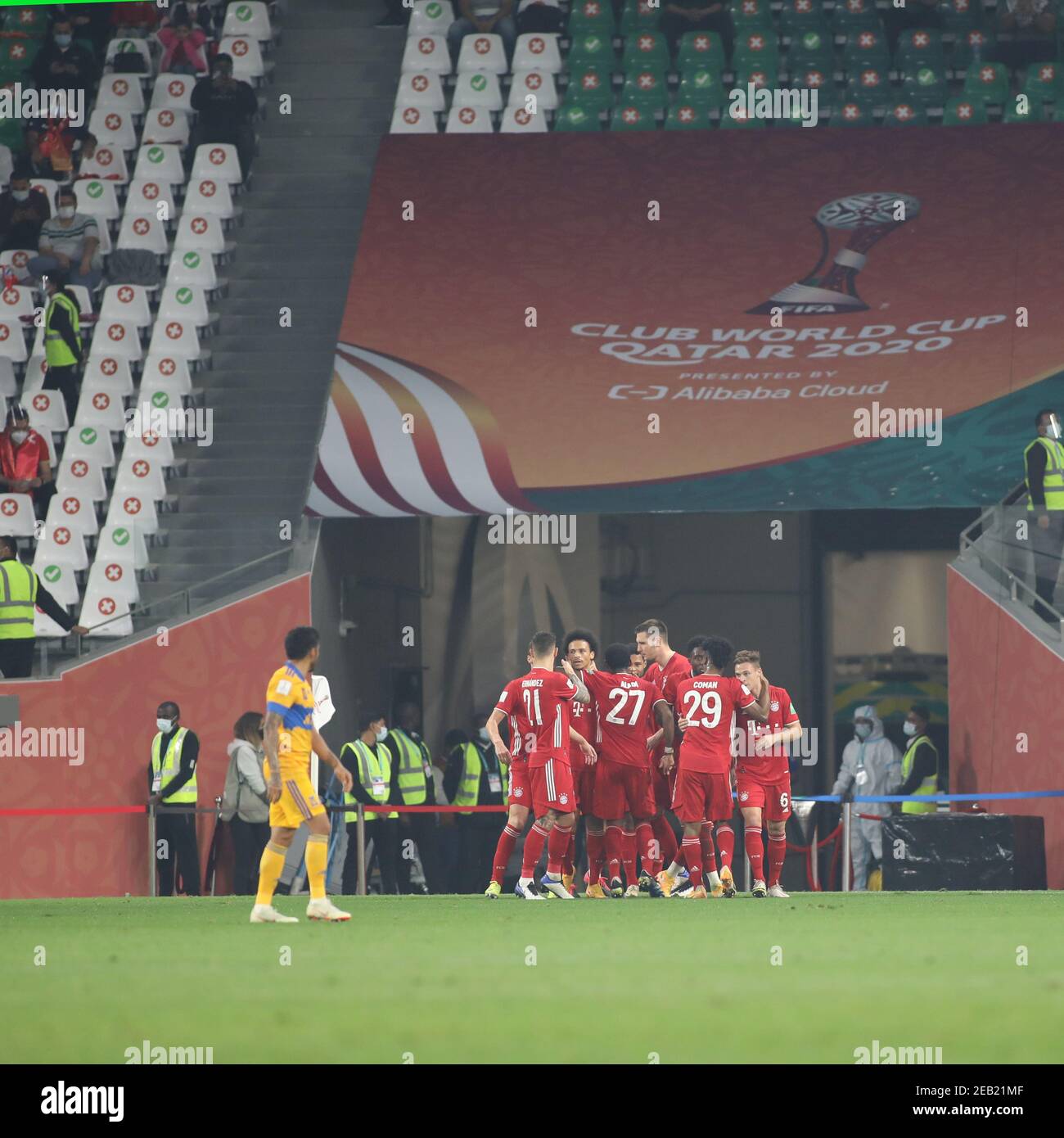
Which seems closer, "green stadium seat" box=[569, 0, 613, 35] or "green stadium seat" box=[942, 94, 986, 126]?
"green stadium seat" box=[942, 94, 986, 126]

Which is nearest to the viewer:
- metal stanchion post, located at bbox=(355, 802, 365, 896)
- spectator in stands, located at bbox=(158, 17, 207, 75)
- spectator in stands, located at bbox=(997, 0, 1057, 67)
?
metal stanchion post, located at bbox=(355, 802, 365, 896)

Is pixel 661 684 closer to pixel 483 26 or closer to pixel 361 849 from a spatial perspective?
pixel 361 849

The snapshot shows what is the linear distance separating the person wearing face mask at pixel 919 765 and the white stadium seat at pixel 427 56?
12383mm

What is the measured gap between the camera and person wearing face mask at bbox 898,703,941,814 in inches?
851

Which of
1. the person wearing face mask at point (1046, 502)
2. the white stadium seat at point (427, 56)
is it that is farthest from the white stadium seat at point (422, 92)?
the person wearing face mask at point (1046, 502)

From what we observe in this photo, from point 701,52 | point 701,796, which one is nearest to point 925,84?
point 701,52

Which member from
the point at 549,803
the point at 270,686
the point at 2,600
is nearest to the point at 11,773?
the point at 2,600

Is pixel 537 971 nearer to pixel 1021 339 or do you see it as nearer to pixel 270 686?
pixel 270 686

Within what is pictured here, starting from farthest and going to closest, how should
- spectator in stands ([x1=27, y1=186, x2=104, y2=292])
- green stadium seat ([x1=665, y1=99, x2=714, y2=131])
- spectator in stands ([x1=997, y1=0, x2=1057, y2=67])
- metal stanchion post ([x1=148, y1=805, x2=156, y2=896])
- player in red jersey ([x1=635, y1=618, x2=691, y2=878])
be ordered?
spectator in stands ([x1=997, y1=0, x2=1057, y2=67])
green stadium seat ([x1=665, y1=99, x2=714, y2=131])
spectator in stands ([x1=27, y1=186, x2=104, y2=292])
metal stanchion post ([x1=148, y1=805, x2=156, y2=896])
player in red jersey ([x1=635, y1=618, x2=691, y2=878])

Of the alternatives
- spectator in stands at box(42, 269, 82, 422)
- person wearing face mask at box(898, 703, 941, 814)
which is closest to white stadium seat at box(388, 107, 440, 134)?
spectator in stands at box(42, 269, 82, 422)

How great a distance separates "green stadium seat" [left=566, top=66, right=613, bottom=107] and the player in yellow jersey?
657 inches

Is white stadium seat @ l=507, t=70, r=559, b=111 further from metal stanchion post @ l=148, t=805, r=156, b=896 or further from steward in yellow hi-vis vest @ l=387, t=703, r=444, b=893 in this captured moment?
metal stanchion post @ l=148, t=805, r=156, b=896

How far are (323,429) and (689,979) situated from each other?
15149 mm

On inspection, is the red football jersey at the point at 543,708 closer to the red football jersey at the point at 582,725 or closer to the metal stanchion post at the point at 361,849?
the red football jersey at the point at 582,725
